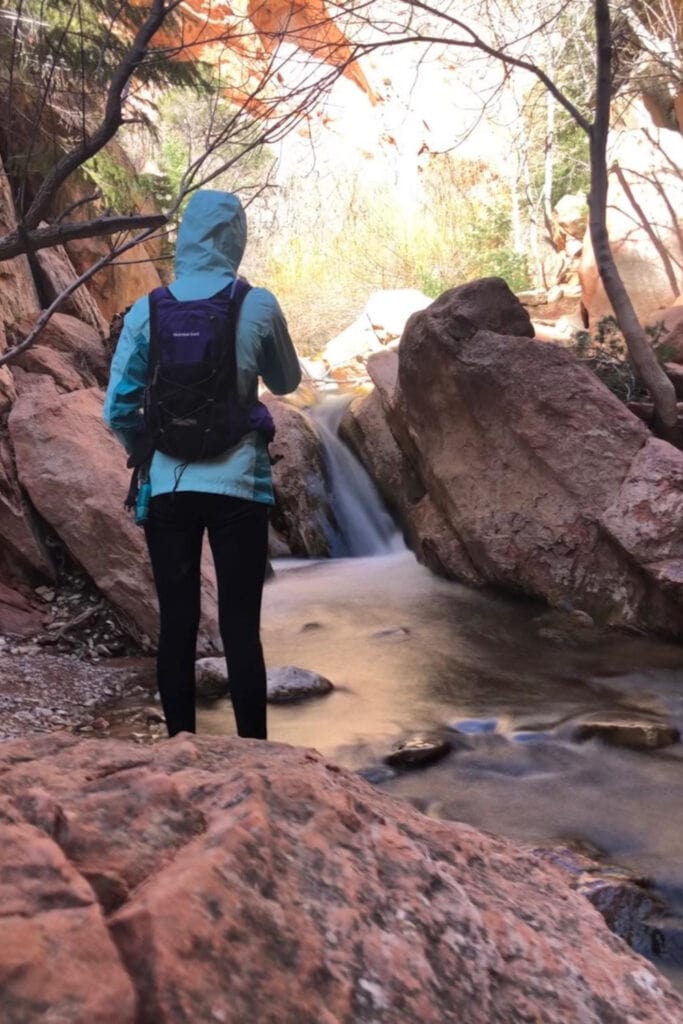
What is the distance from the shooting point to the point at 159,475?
2551 mm

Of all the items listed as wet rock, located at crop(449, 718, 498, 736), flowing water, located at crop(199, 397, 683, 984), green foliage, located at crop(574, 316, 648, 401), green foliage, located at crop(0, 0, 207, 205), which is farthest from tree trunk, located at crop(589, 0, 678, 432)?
wet rock, located at crop(449, 718, 498, 736)

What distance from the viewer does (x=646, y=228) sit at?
13.9 metres

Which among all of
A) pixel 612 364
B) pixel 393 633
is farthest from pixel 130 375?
pixel 612 364

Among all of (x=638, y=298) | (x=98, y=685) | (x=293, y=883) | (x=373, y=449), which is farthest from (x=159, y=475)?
(x=638, y=298)

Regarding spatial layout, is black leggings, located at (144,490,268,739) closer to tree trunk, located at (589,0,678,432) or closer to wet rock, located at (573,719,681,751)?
wet rock, located at (573,719,681,751)

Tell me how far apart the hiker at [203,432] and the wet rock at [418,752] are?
3.75 ft

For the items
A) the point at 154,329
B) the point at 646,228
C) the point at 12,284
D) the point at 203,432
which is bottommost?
the point at 203,432

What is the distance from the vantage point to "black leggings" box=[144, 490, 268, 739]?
101 inches

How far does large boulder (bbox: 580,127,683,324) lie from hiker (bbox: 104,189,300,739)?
11841 mm

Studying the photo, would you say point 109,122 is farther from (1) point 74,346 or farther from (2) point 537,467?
(1) point 74,346

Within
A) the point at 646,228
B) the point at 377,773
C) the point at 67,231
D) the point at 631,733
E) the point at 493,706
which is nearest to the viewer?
the point at 67,231

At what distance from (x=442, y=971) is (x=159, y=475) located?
5.69 feet

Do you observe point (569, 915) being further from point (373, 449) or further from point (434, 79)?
point (434, 79)

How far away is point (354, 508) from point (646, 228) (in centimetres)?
783
